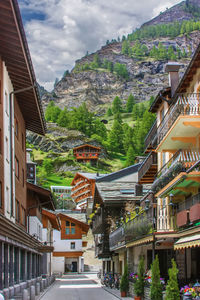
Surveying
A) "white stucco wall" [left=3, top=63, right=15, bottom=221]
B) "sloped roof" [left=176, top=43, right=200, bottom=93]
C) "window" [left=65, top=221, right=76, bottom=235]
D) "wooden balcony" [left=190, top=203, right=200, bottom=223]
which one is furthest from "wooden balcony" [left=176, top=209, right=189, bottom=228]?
"window" [left=65, top=221, right=76, bottom=235]

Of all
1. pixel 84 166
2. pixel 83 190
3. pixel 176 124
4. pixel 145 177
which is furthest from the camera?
pixel 84 166

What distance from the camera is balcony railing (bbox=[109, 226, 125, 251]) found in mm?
32062

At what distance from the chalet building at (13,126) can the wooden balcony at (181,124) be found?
22.0ft

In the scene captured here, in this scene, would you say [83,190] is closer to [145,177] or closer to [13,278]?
[145,177]

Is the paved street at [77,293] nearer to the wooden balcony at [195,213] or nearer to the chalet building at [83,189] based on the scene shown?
the wooden balcony at [195,213]

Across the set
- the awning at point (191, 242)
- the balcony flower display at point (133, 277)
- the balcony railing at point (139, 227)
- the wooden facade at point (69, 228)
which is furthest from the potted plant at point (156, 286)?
the wooden facade at point (69, 228)

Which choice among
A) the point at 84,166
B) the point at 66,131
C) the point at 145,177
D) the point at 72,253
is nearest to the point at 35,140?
the point at 66,131

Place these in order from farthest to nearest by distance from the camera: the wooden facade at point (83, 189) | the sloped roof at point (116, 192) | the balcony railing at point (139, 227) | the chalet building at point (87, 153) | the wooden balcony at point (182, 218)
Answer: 1. the chalet building at point (87, 153)
2. the wooden facade at point (83, 189)
3. the sloped roof at point (116, 192)
4. the balcony railing at point (139, 227)
5. the wooden balcony at point (182, 218)

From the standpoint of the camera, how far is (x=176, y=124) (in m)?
20.3

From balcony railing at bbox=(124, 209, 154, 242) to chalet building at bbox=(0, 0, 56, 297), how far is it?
590 centimetres

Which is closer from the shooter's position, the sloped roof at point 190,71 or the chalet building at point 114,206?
the sloped roof at point 190,71

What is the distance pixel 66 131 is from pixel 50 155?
22.6 m

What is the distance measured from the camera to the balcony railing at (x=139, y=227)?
22297mm

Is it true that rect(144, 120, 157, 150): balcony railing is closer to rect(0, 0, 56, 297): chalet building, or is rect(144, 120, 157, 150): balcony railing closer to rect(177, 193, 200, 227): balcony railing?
rect(177, 193, 200, 227): balcony railing
